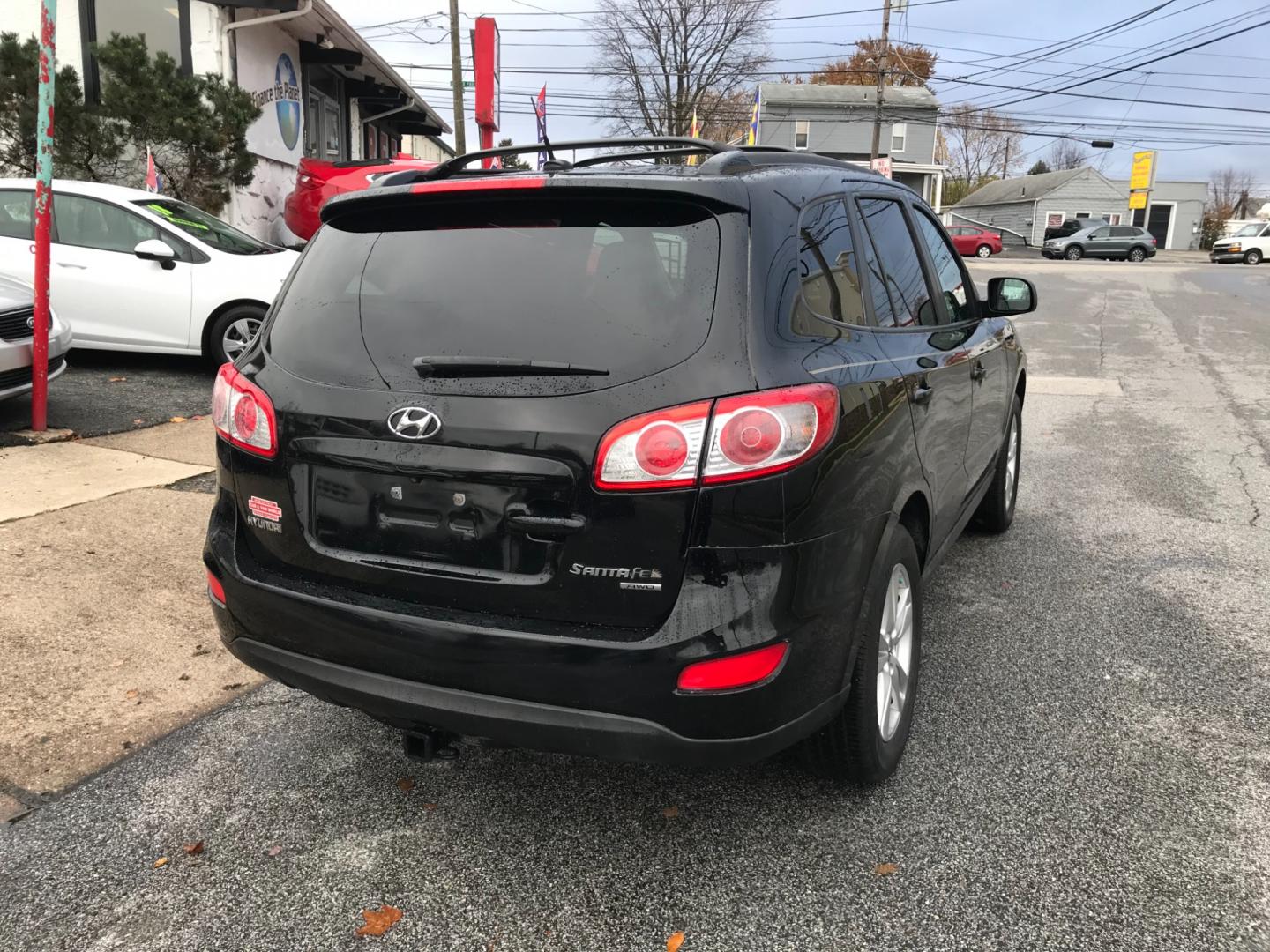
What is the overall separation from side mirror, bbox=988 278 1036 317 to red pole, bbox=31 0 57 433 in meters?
5.63

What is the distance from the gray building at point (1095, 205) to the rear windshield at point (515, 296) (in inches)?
2463

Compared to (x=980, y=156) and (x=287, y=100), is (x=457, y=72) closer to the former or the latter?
(x=287, y=100)

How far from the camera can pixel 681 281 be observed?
2270mm

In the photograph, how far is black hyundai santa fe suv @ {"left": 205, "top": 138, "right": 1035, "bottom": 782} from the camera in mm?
2117

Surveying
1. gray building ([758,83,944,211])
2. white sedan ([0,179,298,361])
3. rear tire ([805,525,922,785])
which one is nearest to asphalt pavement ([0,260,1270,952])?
rear tire ([805,525,922,785])

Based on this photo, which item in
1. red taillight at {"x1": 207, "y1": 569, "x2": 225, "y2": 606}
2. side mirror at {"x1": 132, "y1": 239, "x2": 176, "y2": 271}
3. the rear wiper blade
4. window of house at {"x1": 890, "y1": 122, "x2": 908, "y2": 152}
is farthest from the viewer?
window of house at {"x1": 890, "y1": 122, "x2": 908, "y2": 152}

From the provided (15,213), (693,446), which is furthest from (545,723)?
(15,213)

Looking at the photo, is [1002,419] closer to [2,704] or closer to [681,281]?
[681,281]

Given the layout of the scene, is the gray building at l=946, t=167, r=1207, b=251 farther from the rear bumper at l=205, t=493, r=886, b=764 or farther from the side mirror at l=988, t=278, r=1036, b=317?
the rear bumper at l=205, t=493, r=886, b=764

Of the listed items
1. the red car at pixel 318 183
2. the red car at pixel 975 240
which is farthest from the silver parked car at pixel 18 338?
the red car at pixel 975 240

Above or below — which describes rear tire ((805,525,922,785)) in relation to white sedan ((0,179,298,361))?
below

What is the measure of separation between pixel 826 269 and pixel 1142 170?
207ft

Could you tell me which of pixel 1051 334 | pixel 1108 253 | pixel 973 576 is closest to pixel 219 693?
pixel 973 576

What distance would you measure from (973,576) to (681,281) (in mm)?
3032
